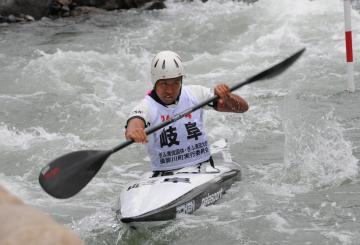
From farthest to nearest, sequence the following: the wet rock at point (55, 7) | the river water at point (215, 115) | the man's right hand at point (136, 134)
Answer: the wet rock at point (55, 7) < the river water at point (215, 115) < the man's right hand at point (136, 134)

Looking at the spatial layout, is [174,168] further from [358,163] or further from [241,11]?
[241,11]

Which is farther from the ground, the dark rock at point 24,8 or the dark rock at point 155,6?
the dark rock at point 24,8

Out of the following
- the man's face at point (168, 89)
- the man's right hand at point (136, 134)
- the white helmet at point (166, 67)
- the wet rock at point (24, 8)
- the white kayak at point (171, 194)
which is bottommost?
the white kayak at point (171, 194)

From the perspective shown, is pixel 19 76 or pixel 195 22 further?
pixel 195 22

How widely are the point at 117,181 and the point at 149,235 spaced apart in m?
1.78

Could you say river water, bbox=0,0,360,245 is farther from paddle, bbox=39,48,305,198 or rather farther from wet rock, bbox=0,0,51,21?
wet rock, bbox=0,0,51,21

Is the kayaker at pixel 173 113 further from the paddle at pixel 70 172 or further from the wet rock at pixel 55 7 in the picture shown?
the wet rock at pixel 55 7

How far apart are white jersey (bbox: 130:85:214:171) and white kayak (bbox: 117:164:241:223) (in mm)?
103

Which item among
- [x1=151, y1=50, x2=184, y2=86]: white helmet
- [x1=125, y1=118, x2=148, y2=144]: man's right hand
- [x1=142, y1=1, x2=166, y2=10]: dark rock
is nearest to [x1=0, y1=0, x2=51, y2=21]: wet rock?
[x1=142, y1=1, x2=166, y2=10]: dark rock

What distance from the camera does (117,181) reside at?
639 centimetres

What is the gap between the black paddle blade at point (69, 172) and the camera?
4.05 metres

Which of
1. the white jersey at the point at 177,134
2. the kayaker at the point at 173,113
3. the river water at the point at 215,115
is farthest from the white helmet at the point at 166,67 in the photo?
the river water at the point at 215,115

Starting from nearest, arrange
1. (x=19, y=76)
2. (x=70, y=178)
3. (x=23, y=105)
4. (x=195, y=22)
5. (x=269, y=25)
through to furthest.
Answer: (x=70, y=178)
(x=23, y=105)
(x=19, y=76)
(x=269, y=25)
(x=195, y=22)

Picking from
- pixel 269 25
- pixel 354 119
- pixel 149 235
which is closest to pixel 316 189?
pixel 149 235
